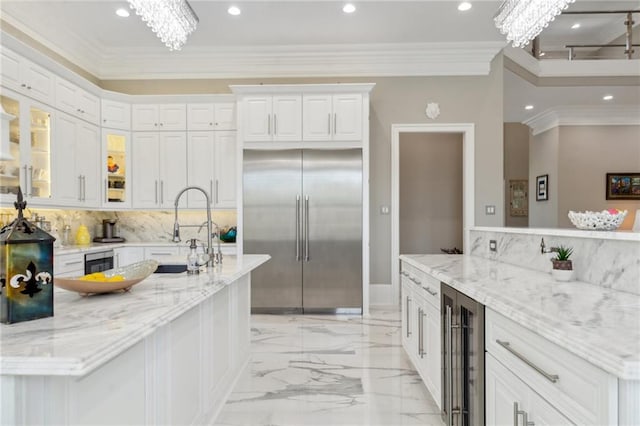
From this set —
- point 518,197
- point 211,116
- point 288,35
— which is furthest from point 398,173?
point 518,197

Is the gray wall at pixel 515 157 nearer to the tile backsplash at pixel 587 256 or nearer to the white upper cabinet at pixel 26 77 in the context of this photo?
the tile backsplash at pixel 587 256

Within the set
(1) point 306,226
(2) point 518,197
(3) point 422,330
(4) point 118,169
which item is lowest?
(3) point 422,330

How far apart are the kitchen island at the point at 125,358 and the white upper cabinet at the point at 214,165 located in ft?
8.95

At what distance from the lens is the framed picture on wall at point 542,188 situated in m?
7.93

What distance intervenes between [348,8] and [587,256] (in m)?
3.49

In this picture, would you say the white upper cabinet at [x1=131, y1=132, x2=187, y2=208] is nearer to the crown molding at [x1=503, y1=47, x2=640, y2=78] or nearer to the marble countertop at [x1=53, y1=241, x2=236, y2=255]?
the marble countertop at [x1=53, y1=241, x2=236, y2=255]

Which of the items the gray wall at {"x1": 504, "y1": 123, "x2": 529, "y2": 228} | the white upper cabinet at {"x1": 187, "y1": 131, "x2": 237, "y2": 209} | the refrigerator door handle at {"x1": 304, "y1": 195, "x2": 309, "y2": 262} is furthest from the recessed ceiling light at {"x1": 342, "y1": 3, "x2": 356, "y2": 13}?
Answer: the gray wall at {"x1": 504, "y1": 123, "x2": 529, "y2": 228}

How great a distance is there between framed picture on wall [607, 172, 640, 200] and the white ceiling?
287cm

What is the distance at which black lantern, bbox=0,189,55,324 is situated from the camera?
110 centimetres

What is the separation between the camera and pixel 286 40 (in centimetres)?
497

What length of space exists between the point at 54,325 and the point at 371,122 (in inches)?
184

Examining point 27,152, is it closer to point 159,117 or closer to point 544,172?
point 159,117

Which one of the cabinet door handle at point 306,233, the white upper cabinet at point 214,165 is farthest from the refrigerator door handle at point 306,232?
the white upper cabinet at point 214,165

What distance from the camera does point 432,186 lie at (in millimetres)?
7070
